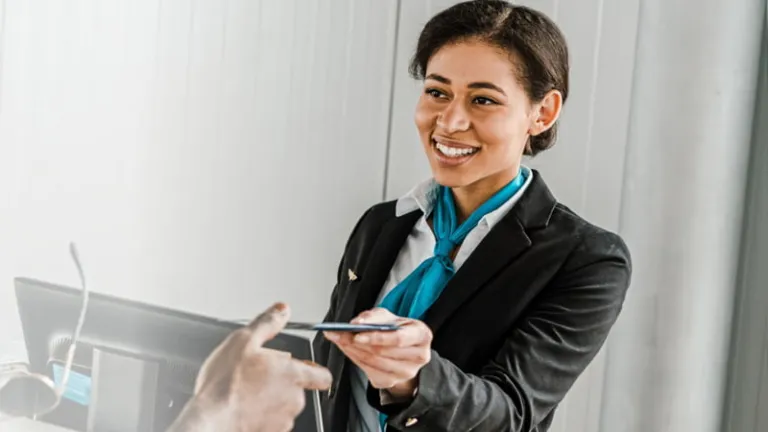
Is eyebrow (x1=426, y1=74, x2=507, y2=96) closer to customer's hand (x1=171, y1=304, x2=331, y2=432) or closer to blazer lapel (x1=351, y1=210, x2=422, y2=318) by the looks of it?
blazer lapel (x1=351, y1=210, x2=422, y2=318)

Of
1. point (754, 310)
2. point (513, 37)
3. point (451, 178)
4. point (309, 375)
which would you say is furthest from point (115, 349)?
point (754, 310)

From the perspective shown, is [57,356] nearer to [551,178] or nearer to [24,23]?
[24,23]

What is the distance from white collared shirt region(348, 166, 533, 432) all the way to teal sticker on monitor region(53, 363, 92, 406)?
0.33 m

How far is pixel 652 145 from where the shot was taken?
4.71 feet

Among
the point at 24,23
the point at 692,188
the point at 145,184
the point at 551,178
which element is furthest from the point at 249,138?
the point at 692,188

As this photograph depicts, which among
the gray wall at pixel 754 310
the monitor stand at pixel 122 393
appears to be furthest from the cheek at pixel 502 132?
the gray wall at pixel 754 310

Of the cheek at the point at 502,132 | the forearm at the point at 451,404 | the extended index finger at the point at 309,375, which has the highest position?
the cheek at the point at 502,132

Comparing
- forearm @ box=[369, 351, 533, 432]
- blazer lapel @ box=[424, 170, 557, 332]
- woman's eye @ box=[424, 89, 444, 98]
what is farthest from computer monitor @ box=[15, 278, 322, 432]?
woman's eye @ box=[424, 89, 444, 98]

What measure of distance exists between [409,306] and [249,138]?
0.91 ft

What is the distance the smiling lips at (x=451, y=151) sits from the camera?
3.24 feet

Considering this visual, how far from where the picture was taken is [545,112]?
41.3 inches

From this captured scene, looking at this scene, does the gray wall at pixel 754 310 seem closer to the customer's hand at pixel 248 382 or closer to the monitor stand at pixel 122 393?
the customer's hand at pixel 248 382

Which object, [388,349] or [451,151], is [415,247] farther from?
[388,349]

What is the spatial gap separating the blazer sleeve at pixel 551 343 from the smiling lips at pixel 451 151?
0.52 feet
